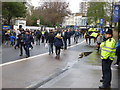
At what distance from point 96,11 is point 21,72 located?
1326 inches

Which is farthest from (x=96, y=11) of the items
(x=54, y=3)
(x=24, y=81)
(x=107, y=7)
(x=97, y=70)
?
(x=24, y=81)

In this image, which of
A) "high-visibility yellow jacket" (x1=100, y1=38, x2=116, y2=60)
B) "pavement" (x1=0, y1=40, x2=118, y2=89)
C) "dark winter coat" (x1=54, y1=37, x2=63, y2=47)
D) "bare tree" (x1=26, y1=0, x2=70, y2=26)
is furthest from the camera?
"bare tree" (x1=26, y1=0, x2=70, y2=26)

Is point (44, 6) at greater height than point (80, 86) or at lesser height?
greater

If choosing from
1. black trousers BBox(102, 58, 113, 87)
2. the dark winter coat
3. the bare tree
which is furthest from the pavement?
the bare tree

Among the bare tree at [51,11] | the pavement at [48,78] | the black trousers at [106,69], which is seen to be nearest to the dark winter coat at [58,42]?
the pavement at [48,78]

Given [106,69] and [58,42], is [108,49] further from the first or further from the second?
[58,42]

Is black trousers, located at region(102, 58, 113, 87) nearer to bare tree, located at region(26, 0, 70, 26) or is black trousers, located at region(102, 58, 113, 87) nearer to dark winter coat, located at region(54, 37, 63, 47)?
dark winter coat, located at region(54, 37, 63, 47)

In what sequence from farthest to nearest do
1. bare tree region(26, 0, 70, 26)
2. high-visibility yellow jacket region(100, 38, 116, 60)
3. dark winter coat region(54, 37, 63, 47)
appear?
bare tree region(26, 0, 70, 26), dark winter coat region(54, 37, 63, 47), high-visibility yellow jacket region(100, 38, 116, 60)

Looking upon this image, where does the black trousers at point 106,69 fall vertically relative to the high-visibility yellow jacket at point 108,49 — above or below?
below

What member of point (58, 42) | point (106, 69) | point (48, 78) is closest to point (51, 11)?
point (58, 42)

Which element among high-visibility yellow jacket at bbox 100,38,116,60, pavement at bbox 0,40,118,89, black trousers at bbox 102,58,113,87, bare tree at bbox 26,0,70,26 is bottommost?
pavement at bbox 0,40,118,89

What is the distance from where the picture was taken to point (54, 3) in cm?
6706

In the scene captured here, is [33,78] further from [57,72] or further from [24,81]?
[57,72]

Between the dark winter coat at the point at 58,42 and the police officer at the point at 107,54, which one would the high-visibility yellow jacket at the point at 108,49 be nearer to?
the police officer at the point at 107,54
